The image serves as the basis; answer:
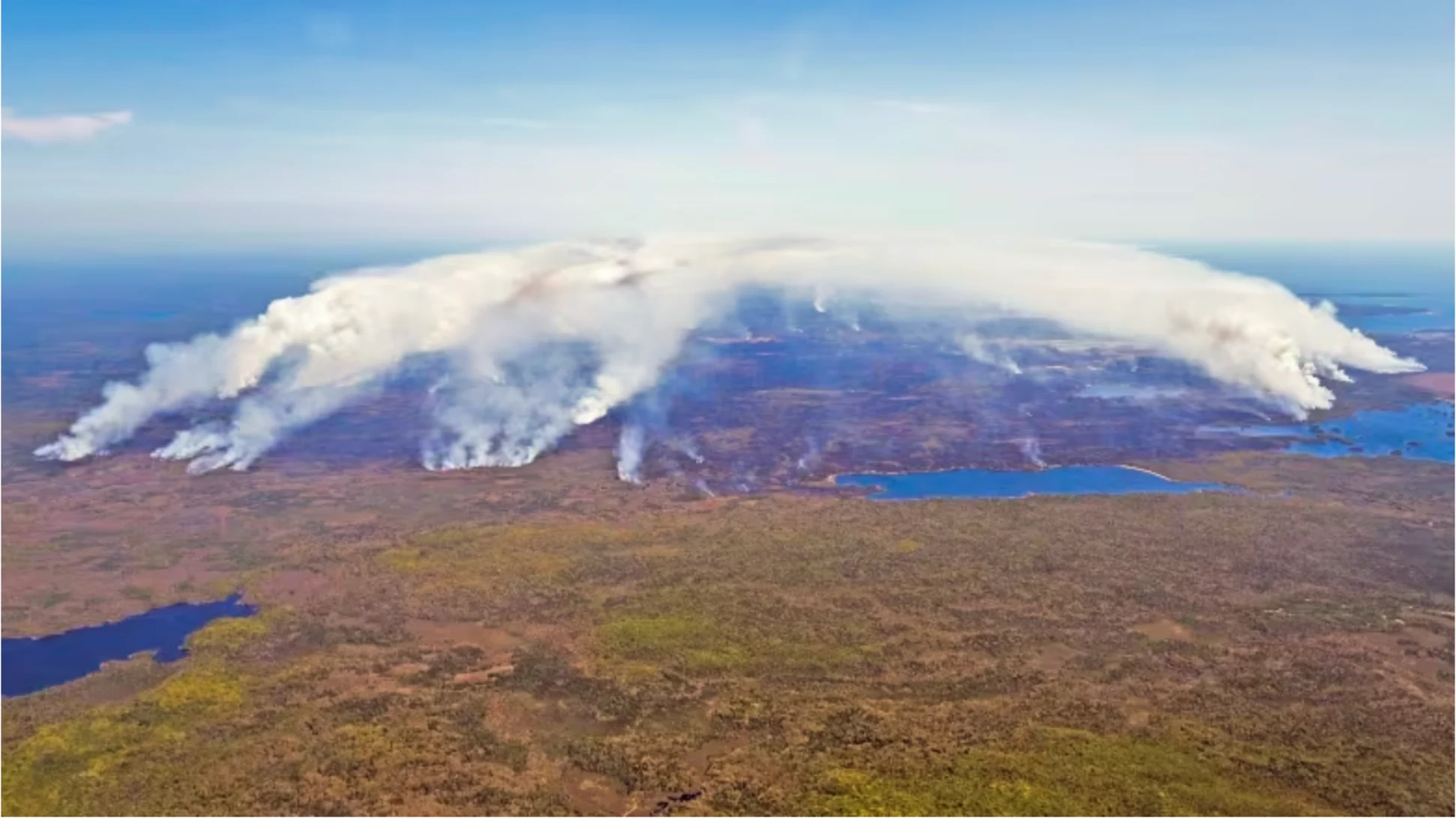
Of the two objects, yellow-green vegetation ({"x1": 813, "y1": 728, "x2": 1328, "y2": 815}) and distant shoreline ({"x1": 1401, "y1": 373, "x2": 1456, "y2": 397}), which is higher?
distant shoreline ({"x1": 1401, "y1": 373, "x2": 1456, "y2": 397})

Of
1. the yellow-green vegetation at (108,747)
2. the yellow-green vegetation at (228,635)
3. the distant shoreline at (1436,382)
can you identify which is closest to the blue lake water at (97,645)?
the yellow-green vegetation at (228,635)

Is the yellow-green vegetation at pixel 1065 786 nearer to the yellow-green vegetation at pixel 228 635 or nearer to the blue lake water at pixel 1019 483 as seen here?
the yellow-green vegetation at pixel 228 635

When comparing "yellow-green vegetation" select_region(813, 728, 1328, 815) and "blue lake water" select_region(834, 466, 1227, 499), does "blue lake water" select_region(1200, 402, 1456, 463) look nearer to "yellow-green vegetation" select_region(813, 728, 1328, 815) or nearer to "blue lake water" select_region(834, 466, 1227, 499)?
"blue lake water" select_region(834, 466, 1227, 499)

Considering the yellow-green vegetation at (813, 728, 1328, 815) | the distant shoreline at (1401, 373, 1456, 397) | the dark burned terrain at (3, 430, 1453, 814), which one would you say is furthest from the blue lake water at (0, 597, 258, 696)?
the distant shoreline at (1401, 373, 1456, 397)

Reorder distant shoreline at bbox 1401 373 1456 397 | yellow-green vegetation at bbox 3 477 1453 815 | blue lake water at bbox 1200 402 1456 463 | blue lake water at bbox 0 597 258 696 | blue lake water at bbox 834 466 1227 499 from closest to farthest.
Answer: yellow-green vegetation at bbox 3 477 1453 815 → blue lake water at bbox 0 597 258 696 → blue lake water at bbox 834 466 1227 499 → blue lake water at bbox 1200 402 1456 463 → distant shoreline at bbox 1401 373 1456 397

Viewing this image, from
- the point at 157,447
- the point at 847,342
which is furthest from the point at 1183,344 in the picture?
the point at 157,447

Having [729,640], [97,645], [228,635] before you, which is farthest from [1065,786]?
[97,645]
